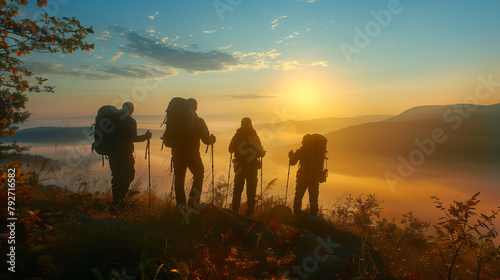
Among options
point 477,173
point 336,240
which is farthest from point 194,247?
point 477,173

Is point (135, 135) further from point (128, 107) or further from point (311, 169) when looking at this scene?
point (311, 169)

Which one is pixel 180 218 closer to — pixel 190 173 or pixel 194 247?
pixel 194 247

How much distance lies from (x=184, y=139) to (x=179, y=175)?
94 cm

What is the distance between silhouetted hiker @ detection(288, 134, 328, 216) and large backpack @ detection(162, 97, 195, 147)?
3.58m

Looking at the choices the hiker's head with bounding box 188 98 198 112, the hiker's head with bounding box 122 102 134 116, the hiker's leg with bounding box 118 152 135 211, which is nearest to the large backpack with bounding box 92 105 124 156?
the hiker's head with bounding box 122 102 134 116

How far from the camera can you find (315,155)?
810 cm

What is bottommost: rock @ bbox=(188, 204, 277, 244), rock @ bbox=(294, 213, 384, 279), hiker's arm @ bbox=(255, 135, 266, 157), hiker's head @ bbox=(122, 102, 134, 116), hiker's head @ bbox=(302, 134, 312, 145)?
rock @ bbox=(294, 213, 384, 279)

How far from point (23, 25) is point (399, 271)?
26.1 ft

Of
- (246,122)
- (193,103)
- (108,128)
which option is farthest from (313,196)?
(108,128)

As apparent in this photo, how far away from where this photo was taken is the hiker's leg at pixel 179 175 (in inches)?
263

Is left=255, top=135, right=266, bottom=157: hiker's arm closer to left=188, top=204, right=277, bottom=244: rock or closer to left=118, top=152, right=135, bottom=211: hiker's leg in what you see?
→ left=188, top=204, right=277, bottom=244: rock

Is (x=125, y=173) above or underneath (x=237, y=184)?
above

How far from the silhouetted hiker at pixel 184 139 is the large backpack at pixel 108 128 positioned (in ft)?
4.64

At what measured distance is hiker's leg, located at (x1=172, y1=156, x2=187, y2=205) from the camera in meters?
6.68
